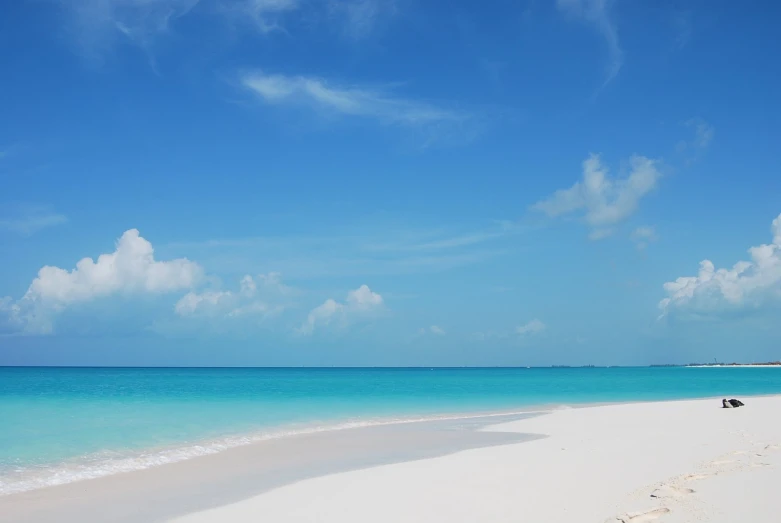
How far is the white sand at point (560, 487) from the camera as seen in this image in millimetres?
8312

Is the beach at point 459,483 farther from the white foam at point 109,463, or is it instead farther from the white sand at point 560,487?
the white foam at point 109,463

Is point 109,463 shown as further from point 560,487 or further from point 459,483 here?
point 560,487

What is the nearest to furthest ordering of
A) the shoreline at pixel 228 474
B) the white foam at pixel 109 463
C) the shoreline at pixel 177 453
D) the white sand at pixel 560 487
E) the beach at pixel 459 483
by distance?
the white sand at pixel 560 487, the beach at pixel 459 483, the shoreline at pixel 228 474, the white foam at pixel 109 463, the shoreline at pixel 177 453

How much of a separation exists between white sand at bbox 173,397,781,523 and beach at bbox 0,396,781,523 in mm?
22

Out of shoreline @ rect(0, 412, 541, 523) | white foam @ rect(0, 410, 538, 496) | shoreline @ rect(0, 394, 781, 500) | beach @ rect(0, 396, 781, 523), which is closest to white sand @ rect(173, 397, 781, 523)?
beach @ rect(0, 396, 781, 523)

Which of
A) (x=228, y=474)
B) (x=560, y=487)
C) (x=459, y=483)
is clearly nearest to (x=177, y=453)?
(x=228, y=474)

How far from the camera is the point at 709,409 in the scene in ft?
82.9

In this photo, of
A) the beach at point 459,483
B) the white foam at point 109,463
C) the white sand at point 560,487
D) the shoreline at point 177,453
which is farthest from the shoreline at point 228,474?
the white sand at point 560,487

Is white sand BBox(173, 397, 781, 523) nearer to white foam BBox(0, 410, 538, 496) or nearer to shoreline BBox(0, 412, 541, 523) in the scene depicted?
shoreline BBox(0, 412, 541, 523)

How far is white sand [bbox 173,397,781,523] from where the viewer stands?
831 centimetres

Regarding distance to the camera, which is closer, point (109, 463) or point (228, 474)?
point (228, 474)

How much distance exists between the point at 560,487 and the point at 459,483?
178cm

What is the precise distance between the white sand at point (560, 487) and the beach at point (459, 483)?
0.9 inches

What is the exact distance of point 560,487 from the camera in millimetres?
10008
